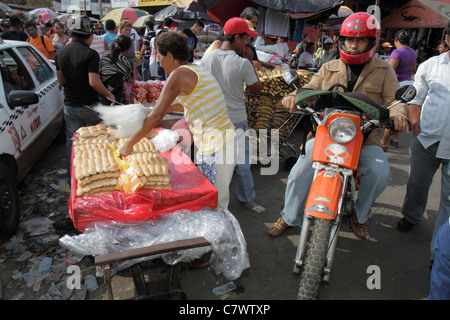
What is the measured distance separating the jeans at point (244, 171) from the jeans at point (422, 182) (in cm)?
177

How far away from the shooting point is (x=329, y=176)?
2.30 metres

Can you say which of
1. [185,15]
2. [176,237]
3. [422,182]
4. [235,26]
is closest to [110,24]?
[235,26]

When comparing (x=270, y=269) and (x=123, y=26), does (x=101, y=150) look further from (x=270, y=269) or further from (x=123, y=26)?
(x=123, y=26)

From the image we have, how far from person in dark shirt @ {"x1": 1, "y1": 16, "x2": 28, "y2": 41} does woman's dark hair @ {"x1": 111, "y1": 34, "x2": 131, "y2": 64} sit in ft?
12.0

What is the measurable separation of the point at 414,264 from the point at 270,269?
146 cm

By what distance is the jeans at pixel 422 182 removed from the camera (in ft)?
9.71

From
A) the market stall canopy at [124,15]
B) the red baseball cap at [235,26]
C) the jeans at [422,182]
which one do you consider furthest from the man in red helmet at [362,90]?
the market stall canopy at [124,15]

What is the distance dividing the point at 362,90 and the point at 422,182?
1231mm

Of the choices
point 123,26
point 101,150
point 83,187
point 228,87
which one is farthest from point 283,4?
point 83,187

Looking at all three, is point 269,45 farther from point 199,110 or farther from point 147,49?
point 199,110

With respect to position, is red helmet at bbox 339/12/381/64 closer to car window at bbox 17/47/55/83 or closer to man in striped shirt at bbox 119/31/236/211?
man in striped shirt at bbox 119/31/236/211

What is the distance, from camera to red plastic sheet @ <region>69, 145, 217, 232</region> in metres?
2.40

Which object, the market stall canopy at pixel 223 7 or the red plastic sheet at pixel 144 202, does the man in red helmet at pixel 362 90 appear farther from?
the market stall canopy at pixel 223 7

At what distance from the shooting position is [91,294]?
2562mm
